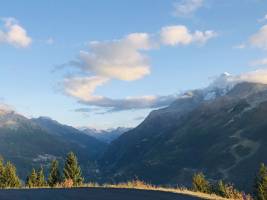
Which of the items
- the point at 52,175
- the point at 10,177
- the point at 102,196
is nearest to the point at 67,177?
the point at 52,175

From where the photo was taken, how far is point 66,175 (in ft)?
373

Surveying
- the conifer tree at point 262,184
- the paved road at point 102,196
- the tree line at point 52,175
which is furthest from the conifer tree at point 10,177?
the paved road at point 102,196

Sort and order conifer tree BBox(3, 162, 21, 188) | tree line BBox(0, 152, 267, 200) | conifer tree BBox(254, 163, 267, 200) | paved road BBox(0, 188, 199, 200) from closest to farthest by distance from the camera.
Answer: paved road BBox(0, 188, 199, 200)
tree line BBox(0, 152, 267, 200)
conifer tree BBox(254, 163, 267, 200)
conifer tree BBox(3, 162, 21, 188)

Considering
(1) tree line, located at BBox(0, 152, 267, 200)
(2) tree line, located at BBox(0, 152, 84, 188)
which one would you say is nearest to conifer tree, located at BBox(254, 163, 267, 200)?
(1) tree line, located at BBox(0, 152, 267, 200)

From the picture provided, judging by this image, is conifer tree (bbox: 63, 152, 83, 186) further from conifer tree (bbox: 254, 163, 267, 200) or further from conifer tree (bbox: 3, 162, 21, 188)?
conifer tree (bbox: 254, 163, 267, 200)

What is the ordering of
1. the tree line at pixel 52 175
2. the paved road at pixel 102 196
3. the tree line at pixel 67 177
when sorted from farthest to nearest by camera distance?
the tree line at pixel 67 177 → the tree line at pixel 52 175 → the paved road at pixel 102 196

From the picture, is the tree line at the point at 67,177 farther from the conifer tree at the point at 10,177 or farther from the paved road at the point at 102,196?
the paved road at the point at 102,196

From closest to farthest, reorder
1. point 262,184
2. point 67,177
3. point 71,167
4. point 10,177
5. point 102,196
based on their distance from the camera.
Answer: point 102,196 < point 67,177 < point 71,167 < point 262,184 < point 10,177

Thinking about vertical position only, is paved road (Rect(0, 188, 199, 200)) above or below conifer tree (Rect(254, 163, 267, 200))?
above

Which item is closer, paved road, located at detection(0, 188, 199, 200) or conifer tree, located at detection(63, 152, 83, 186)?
paved road, located at detection(0, 188, 199, 200)

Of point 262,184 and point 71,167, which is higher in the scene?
point 71,167

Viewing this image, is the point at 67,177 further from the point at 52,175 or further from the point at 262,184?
the point at 262,184

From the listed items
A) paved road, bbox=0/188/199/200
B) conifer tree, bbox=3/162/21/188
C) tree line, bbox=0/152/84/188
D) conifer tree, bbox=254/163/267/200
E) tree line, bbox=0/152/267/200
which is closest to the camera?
Result: paved road, bbox=0/188/199/200

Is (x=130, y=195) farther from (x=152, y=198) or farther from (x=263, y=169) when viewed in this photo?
(x=263, y=169)
